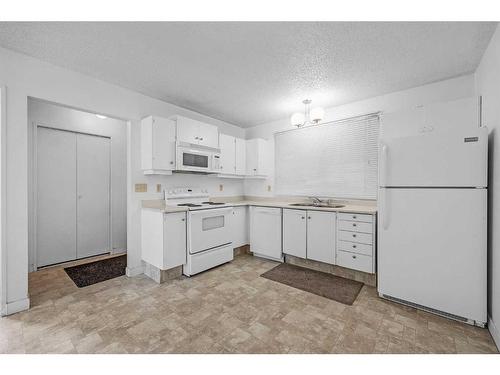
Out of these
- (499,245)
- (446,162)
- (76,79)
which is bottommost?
(499,245)

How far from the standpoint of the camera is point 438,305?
1965 mm

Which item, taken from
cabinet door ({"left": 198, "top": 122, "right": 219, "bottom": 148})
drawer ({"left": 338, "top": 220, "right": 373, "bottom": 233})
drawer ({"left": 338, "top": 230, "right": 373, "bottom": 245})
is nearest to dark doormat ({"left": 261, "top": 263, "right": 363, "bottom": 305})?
drawer ({"left": 338, "top": 230, "right": 373, "bottom": 245})

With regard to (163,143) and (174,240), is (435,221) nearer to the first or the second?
(174,240)

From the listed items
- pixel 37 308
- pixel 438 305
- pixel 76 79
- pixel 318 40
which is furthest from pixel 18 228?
pixel 438 305

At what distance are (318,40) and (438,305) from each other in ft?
8.33

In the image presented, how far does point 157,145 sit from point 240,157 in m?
1.61

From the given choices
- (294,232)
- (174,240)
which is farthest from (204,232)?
(294,232)

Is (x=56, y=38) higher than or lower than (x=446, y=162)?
higher

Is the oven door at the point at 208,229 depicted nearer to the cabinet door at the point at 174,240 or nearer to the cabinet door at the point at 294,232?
the cabinet door at the point at 174,240

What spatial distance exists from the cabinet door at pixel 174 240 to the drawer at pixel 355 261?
Result: 200 cm

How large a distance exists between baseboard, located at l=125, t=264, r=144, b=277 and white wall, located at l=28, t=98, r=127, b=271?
1243mm

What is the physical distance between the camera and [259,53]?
6.79 ft

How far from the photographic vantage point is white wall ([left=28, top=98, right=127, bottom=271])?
3.02m
